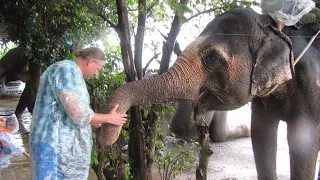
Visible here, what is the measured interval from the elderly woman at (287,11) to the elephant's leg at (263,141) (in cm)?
93

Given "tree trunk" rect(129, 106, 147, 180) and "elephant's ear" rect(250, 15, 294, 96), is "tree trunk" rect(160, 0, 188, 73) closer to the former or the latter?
"tree trunk" rect(129, 106, 147, 180)

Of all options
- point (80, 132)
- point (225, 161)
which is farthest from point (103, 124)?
point (225, 161)

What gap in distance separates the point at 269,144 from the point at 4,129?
2528mm

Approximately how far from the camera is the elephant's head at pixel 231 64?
296cm

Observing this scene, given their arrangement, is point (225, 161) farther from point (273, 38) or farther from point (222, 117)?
point (273, 38)

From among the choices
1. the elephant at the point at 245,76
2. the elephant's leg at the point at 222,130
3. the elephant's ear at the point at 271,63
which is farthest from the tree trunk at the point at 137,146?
the elephant's leg at the point at 222,130

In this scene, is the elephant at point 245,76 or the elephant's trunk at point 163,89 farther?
the elephant at point 245,76

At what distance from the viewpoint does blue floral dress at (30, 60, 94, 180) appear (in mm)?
2654

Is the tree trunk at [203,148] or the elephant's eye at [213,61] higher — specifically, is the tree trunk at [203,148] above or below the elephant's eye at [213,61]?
below

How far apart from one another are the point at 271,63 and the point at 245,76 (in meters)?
0.22

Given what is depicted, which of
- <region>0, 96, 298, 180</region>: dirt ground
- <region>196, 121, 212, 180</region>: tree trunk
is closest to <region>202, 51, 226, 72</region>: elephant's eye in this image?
<region>196, 121, 212, 180</region>: tree trunk

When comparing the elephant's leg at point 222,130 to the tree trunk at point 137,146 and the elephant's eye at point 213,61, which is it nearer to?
the tree trunk at point 137,146

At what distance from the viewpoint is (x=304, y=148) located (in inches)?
130

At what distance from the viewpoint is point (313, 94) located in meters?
3.26
